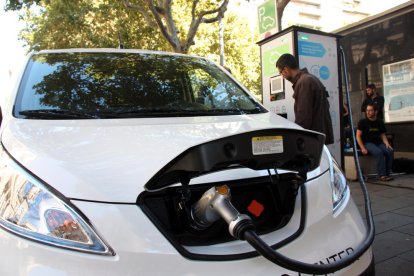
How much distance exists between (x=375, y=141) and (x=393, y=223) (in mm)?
3015

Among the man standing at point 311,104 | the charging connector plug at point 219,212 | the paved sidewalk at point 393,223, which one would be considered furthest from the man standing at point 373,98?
the charging connector plug at point 219,212

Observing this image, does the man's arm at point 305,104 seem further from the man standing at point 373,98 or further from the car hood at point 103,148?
the man standing at point 373,98

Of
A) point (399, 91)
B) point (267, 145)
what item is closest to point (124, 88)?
point (267, 145)

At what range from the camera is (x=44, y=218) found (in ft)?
5.33

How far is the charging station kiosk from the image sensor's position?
616 centimetres

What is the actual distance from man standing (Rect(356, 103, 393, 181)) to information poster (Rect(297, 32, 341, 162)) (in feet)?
3.30

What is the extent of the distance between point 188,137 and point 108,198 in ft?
1.72

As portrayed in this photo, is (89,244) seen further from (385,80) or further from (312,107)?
(385,80)

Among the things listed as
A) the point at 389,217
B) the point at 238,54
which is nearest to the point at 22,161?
the point at 389,217

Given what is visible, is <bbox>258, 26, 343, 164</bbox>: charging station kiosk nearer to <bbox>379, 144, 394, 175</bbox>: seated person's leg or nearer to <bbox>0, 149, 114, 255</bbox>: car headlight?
<bbox>379, 144, 394, 175</bbox>: seated person's leg

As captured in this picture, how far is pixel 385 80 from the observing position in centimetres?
862

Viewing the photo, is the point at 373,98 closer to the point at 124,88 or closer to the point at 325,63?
the point at 325,63

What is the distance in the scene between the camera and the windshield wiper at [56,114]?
237 cm

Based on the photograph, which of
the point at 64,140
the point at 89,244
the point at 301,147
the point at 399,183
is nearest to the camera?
the point at 89,244
